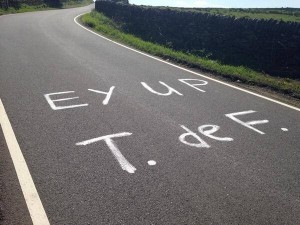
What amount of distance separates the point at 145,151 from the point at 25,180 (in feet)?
5.70

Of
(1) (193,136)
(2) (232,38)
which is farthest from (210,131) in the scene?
(2) (232,38)

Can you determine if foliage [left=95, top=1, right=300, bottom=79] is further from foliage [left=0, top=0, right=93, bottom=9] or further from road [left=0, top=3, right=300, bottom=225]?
foliage [left=0, top=0, right=93, bottom=9]

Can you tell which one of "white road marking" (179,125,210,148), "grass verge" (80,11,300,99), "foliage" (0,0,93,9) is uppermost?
"white road marking" (179,125,210,148)

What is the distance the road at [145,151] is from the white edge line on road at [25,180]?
26 millimetres

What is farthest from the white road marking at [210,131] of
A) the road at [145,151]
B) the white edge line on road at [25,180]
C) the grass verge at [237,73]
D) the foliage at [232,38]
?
the foliage at [232,38]

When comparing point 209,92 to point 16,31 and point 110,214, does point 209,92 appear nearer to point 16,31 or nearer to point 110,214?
point 110,214

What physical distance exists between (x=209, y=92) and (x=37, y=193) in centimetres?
537

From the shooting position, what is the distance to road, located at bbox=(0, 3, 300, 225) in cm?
377

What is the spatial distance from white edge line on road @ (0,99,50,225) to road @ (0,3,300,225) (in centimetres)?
3

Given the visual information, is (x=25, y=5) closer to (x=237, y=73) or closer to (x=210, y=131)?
(x=237, y=73)

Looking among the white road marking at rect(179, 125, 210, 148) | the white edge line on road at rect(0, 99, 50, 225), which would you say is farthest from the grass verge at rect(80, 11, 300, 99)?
the white edge line on road at rect(0, 99, 50, 225)

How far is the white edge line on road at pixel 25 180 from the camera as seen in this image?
3555mm

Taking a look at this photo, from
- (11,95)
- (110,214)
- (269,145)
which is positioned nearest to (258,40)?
(269,145)

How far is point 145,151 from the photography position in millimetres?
5023
